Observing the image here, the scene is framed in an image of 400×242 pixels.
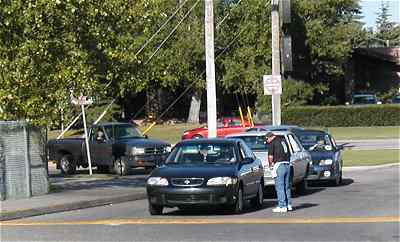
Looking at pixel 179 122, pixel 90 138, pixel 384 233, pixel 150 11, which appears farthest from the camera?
pixel 179 122

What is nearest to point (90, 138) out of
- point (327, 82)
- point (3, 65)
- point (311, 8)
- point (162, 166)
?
point (3, 65)

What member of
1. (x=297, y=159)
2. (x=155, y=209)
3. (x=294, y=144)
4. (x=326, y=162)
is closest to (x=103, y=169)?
(x=326, y=162)

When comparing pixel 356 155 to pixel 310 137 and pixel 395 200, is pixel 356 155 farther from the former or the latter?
pixel 395 200

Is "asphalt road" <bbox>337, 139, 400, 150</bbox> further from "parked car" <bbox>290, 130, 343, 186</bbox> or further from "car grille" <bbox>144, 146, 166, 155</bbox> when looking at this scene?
"parked car" <bbox>290, 130, 343, 186</bbox>

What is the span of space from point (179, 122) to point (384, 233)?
176 feet

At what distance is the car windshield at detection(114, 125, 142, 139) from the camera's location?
94.8 feet

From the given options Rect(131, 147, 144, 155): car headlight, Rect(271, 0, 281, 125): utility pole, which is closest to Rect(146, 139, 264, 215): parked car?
Rect(131, 147, 144, 155): car headlight

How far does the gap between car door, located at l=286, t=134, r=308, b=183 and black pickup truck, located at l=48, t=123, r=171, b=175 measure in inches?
274

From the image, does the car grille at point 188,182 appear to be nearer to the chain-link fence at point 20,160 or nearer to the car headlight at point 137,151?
the chain-link fence at point 20,160

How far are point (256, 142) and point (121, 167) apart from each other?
821 cm

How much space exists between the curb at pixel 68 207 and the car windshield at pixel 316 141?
5.87m

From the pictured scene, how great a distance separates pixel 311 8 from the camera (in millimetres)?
60281

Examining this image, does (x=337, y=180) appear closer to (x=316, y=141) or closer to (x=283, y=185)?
(x=316, y=141)

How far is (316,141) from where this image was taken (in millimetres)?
24250
